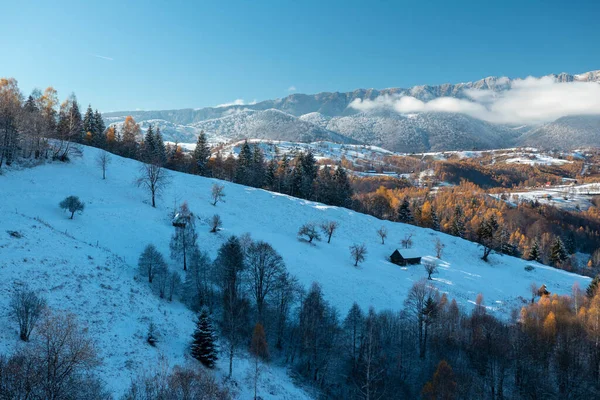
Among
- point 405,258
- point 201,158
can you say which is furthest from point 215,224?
point 201,158

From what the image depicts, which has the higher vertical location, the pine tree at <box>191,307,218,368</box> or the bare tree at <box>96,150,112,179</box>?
the bare tree at <box>96,150,112,179</box>

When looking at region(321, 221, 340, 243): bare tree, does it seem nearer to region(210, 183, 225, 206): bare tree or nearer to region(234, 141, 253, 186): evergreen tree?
region(210, 183, 225, 206): bare tree

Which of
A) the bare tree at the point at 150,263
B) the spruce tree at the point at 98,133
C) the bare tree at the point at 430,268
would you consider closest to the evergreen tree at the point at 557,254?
the bare tree at the point at 430,268

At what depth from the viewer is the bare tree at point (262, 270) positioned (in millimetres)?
33906

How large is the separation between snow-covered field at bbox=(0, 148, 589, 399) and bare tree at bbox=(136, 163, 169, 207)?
1.47 metres

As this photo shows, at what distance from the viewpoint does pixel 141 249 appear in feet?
113

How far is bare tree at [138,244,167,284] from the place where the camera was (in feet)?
97.5

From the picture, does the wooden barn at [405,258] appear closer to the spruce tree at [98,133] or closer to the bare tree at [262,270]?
the bare tree at [262,270]

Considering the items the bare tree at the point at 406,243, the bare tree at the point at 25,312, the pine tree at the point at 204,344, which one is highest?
the bare tree at the point at 25,312

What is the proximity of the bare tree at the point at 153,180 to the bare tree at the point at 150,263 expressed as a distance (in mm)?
19461

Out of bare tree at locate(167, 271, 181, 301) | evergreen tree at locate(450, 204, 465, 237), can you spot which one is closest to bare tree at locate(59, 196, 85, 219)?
bare tree at locate(167, 271, 181, 301)

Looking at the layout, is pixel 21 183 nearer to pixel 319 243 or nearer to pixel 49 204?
pixel 49 204

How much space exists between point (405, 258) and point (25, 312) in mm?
47321

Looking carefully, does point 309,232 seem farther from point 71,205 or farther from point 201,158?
point 201,158
